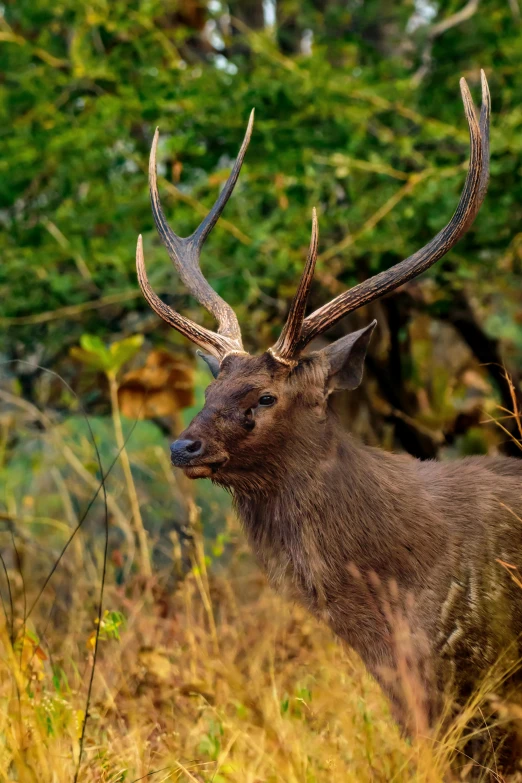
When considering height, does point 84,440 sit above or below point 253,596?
above

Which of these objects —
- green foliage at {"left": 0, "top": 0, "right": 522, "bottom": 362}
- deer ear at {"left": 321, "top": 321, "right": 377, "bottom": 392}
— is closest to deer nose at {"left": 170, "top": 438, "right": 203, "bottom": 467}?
deer ear at {"left": 321, "top": 321, "right": 377, "bottom": 392}

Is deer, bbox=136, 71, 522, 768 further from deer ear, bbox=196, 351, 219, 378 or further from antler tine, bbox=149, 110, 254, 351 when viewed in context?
antler tine, bbox=149, 110, 254, 351


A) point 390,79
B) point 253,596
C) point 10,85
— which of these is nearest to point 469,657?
point 253,596

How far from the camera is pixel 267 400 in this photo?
348 centimetres

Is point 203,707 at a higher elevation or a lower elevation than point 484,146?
lower

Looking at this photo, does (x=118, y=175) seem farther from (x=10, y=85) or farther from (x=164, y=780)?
(x=164, y=780)

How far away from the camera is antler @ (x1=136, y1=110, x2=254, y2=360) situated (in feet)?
12.3

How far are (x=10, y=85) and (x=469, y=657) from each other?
5.38 meters

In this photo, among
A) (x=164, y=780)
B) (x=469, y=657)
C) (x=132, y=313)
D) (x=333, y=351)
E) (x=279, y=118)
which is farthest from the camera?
(x=132, y=313)

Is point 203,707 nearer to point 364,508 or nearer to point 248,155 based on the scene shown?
point 364,508

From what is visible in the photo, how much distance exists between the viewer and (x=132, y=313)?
7.02 metres

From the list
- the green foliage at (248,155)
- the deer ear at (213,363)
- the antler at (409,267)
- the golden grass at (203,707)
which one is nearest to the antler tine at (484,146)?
the antler at (409,267)

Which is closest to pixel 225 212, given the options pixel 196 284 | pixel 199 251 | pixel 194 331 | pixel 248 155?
pixel 248 155

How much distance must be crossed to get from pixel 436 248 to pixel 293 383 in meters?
0.65
